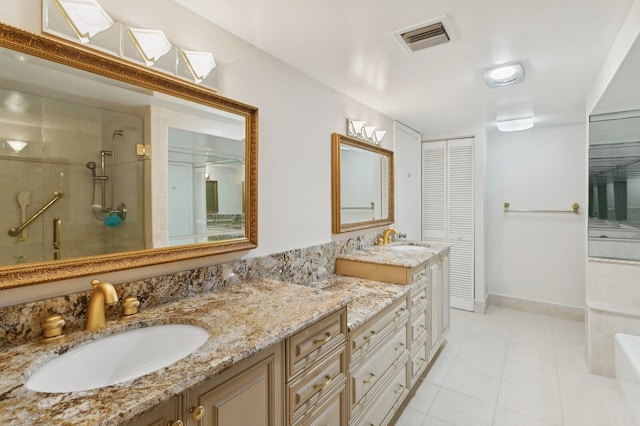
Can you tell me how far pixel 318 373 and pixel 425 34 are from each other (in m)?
1.72

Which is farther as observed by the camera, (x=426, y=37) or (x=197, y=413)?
(x=426, y=37)

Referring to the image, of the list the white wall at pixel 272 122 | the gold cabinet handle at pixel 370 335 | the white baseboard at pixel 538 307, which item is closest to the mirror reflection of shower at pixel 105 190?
the white wall at pixel 272 122

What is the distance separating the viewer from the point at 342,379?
142cm

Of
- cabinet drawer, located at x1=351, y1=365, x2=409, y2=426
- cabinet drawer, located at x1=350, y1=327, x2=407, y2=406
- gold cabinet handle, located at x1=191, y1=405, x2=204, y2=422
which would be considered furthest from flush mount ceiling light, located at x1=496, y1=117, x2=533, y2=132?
gold cabinet handle, located at x1=191, y1=405, x2=204, y2=422

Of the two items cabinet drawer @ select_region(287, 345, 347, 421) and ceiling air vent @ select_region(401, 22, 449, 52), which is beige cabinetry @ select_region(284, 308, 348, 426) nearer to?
cabinet drawer @ select_region(287, 345, 347, 421)

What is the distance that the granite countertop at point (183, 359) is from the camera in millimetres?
645

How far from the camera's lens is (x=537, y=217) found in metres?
3.82

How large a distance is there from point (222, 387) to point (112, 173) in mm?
875

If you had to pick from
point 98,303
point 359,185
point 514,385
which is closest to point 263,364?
point 98,303

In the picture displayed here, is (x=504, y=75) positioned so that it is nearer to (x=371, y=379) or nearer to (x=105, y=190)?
(x=371, y=379)

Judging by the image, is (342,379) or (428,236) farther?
(428,236)

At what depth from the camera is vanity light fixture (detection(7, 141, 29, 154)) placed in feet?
3.11

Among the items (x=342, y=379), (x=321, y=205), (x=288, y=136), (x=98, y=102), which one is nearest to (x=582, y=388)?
(x=342, y=379)

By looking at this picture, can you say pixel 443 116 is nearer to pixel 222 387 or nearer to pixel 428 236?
pixel 428 236
